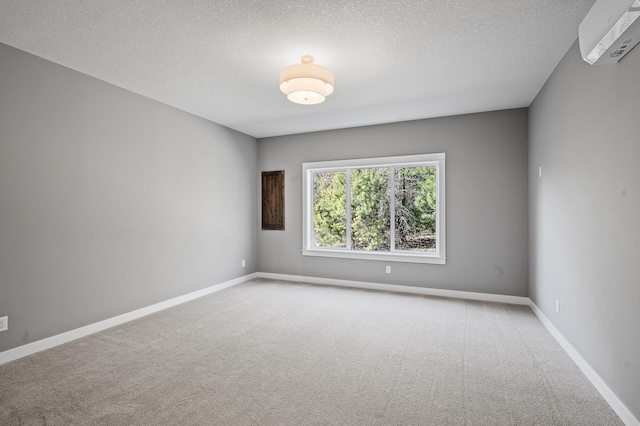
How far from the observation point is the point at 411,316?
12.6 feet

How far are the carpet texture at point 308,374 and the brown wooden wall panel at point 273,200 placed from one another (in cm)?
232

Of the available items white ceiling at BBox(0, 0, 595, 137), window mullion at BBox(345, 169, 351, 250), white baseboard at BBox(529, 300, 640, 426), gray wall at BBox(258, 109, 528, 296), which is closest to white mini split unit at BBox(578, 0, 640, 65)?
white ceiling at BBox(0, 0, 595, 137)

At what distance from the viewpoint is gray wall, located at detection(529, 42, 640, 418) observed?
1.89m

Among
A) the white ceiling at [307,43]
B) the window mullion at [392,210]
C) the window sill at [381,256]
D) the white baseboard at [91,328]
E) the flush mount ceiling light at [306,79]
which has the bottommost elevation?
the white baseboard at [91,328]

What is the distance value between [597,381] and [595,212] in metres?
1.18

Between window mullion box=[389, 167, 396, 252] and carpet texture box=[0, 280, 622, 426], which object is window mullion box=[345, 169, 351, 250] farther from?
carpet texture box=[0, 280, 622, 426]

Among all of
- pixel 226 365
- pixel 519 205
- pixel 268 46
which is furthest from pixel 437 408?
pixel 519 205

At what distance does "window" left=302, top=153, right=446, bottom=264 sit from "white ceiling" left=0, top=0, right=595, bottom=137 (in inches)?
51.5

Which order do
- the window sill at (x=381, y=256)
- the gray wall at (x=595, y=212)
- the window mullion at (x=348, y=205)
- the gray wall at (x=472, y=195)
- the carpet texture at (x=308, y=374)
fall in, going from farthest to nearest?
the window mullion at (x=348, y=205), the window sill at (x=381, y=256), the gray wall at (x=472, y=195), the carpet texture at (x=308, y=374), the gray wall at (x=595, y=212)

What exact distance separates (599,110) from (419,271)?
10.2 ft

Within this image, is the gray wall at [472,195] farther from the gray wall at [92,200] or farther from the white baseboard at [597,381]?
the gray wall at [92,200]

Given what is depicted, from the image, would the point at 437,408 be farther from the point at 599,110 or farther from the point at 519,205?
the point at 519,205

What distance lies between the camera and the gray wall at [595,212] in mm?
1893

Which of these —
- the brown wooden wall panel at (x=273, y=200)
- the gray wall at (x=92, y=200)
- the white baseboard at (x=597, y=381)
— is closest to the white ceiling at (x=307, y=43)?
the gray wall at (x=92, y=200)
